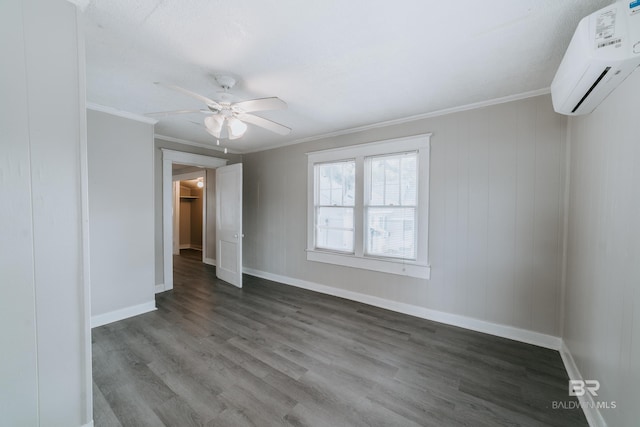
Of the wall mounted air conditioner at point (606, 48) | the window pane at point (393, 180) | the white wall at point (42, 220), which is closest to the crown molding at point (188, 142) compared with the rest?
the white wall at point (42, 220)

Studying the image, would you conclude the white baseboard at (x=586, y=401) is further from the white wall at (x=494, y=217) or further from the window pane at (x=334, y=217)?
the window pane at (x=334, y=217)

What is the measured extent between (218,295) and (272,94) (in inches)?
119

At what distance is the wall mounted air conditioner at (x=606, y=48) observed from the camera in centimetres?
123

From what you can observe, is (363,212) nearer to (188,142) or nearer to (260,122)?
(260,122)

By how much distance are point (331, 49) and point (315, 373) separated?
2.55m

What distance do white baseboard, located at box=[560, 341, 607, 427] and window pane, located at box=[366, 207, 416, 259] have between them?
1567mm

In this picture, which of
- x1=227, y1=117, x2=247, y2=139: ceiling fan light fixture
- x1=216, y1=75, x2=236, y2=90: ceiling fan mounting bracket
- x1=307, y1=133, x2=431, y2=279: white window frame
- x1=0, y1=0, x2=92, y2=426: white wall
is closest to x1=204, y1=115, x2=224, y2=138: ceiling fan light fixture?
x1=227, y1=117, x2=247, y2=139: ceiling fan light fixture

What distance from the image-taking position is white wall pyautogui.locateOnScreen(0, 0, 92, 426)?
121 cm

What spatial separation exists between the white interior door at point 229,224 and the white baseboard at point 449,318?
45.4 inches

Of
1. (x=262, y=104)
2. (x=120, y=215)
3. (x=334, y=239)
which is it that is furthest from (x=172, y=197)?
(x=262, y=104)

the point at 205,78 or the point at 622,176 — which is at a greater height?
the point at 205,78

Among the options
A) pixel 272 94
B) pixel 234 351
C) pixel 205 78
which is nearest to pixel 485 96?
pixel 272 94

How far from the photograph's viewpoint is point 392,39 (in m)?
1.70

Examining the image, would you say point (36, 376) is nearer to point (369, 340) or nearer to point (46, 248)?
point (46, 248)
